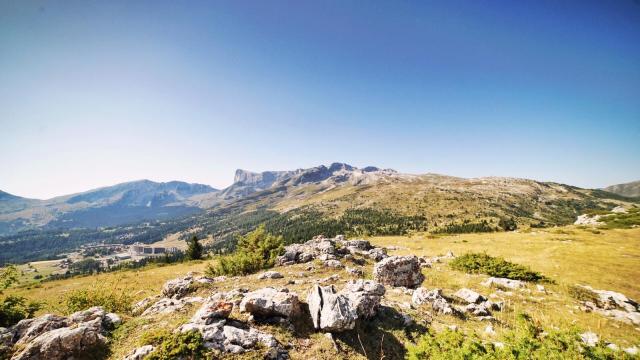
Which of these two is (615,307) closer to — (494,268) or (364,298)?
(494,268)

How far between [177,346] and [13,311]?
14.2 metres

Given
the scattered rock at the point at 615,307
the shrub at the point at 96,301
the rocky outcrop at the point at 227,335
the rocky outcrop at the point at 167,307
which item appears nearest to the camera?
the rocky outcrop at the point at 227,335

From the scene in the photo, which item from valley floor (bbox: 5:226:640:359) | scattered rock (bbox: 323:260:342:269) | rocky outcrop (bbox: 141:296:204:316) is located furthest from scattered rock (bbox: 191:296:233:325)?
scattered rock (bbox: 323:260:342:269)

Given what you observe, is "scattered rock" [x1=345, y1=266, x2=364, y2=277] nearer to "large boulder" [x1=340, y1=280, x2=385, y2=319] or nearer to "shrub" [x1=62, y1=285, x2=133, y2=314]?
"large boulder" [x1=340, y1=280, x2=385, y2=319]

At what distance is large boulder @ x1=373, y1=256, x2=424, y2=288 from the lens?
90.7 ft

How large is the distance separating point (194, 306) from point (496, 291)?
28.5 m

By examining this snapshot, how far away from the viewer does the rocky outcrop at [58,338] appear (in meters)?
11.9

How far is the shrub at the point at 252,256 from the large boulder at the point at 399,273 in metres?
14.9

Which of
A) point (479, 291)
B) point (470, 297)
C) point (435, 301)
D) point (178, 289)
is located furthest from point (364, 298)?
point (479, 291)

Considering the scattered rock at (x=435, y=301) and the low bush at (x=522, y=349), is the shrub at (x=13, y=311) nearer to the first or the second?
the low bush at (x=522, y=349)

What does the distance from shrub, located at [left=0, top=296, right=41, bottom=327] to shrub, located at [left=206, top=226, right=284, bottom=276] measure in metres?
18.0

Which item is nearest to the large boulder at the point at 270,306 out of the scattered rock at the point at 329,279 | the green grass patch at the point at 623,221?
the scattered rock at the point at 329,279

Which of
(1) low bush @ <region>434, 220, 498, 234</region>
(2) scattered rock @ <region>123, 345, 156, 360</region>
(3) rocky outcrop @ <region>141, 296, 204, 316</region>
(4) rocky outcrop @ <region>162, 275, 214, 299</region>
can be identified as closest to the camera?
(2) scattered rock @ <region>123, 345, 156, 360</region>

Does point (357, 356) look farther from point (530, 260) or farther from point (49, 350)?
point (530, 260)
